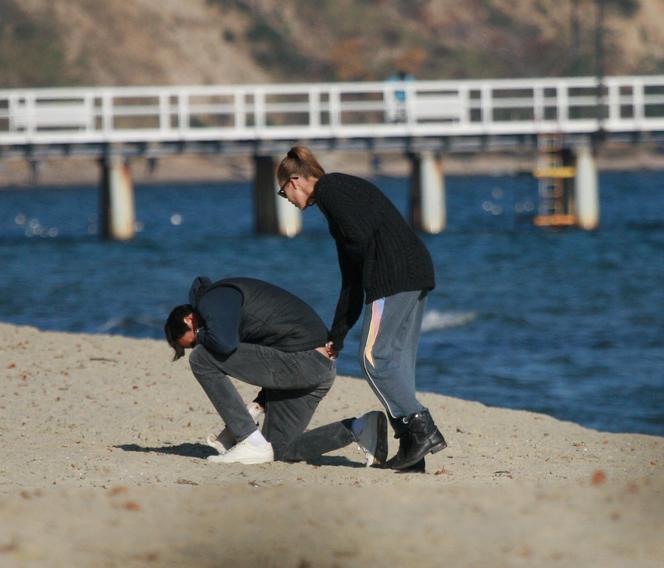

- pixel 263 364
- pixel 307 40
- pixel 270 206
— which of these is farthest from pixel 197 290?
pixel 307 40

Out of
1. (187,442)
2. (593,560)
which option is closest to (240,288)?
(187,442)

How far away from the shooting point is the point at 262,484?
24.7 ft

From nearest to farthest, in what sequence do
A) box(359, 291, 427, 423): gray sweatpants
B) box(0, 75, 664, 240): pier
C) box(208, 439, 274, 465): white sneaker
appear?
box(359, 291, 427, 423): gray sweatpants
box(208, 439, 274, 465): white sneaker
box(0, 75, 664, 240): pier

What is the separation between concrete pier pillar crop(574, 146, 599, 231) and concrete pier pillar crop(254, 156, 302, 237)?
6680mm

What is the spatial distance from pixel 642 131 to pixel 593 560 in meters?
A: 32.2

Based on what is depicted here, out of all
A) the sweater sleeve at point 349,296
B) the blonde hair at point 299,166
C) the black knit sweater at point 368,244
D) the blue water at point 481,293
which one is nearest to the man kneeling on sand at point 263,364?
the sweater sleeve at point 349,296

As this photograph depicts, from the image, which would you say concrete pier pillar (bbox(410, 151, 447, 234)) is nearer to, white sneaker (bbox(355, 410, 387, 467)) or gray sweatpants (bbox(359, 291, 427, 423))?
white sneaker (bbox(355, 410, 387, 467))

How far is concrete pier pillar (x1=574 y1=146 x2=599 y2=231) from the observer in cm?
3666

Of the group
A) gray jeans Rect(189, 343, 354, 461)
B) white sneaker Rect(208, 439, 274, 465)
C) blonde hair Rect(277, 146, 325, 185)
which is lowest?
white sneaker Rect(208, 439, 274, 465)

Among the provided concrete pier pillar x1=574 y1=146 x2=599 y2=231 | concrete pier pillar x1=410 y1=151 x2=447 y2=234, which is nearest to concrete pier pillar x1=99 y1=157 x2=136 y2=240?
concrete pier pillar x1=410 y1=151 x2=447 y2=234

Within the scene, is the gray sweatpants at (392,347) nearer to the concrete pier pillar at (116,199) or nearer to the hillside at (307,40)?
the concrete pier pillar at (116,199)

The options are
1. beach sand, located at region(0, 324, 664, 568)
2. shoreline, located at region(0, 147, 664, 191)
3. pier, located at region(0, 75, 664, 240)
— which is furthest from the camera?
shoreline, located at region(0, 147, 664, 191)

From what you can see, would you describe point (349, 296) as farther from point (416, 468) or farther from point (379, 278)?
point (416, 468)

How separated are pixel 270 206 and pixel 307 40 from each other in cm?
6873
